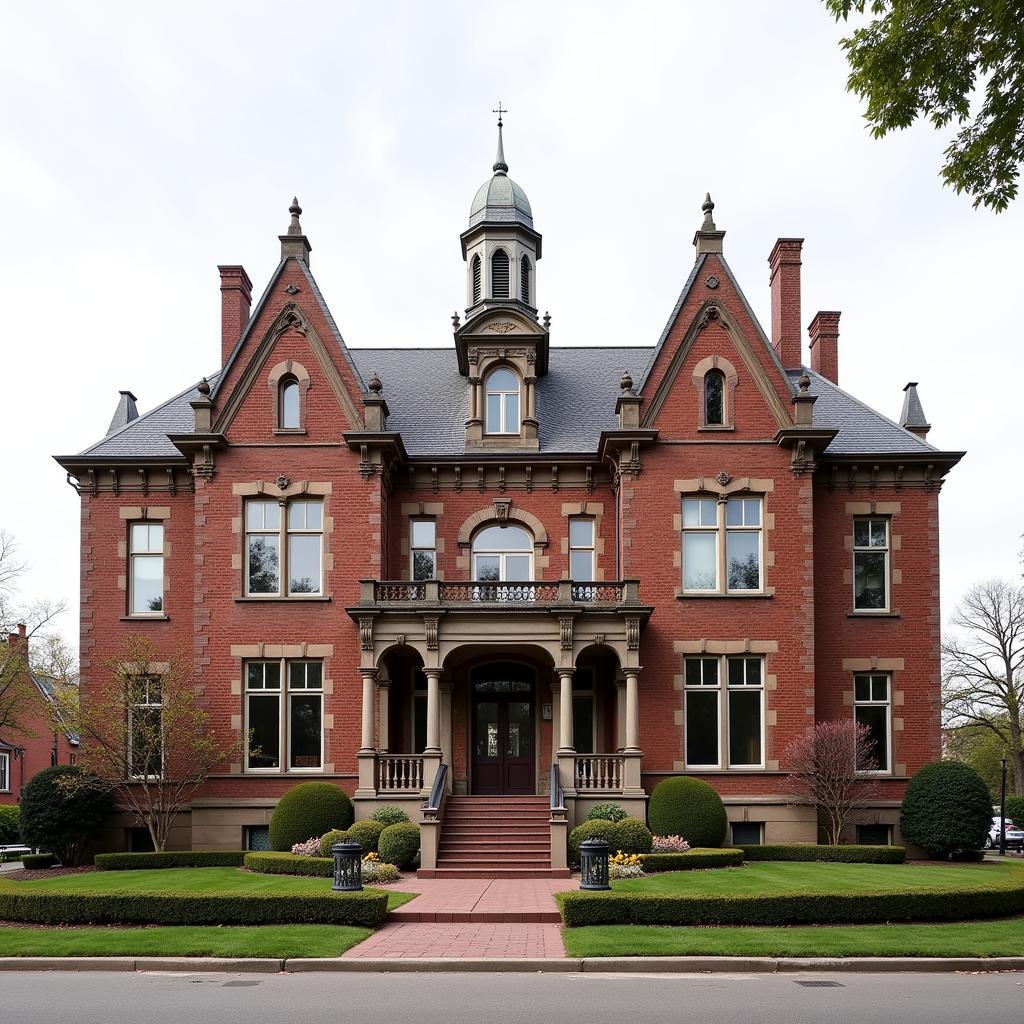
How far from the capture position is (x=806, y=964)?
14414 millimetres

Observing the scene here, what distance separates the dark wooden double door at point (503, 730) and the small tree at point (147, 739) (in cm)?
629

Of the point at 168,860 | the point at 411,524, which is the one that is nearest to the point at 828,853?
the point at 411,524

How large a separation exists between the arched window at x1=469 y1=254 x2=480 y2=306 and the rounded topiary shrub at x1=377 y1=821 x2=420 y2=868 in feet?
56.0

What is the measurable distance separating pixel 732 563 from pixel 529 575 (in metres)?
5.39

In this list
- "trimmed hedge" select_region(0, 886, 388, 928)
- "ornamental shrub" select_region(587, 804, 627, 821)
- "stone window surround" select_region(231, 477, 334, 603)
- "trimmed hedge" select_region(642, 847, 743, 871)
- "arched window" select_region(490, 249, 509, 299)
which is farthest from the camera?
"arched window" select_region(490, 249, 509, 299)

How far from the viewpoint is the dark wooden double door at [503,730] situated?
3017 centimetres

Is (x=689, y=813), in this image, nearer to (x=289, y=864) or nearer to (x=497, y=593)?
(x=497, y=593)

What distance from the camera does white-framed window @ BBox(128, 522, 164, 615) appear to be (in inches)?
1206

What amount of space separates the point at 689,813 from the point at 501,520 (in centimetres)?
925

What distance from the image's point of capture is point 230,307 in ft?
112

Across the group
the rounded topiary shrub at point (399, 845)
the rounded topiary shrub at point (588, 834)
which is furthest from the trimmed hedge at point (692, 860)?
the rounded topiary shrub at point (399, 845)

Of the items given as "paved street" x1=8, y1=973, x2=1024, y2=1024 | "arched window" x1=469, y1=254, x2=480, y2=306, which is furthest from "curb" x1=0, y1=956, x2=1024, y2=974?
"arched window" x1=469, y1=254, x2=480, y2=306

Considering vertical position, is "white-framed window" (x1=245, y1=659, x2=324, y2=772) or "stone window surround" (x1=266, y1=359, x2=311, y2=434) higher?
"stone window surround" (x1=266, y1=359, x2=311, y2=434)

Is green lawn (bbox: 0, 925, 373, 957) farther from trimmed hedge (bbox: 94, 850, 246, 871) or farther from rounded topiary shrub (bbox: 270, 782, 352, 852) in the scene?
trimmed hedge (bbox: 94, 850, 246, 871)
